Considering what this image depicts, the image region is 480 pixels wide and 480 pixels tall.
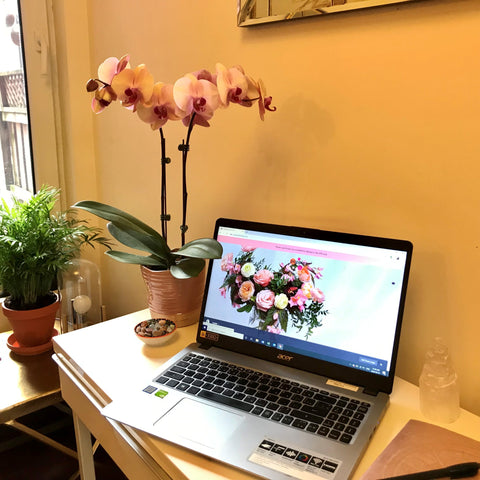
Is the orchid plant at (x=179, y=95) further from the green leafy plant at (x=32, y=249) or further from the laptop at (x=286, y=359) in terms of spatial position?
the green leafy plant at (x=32, y=249)

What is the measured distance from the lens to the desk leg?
0.98 meters

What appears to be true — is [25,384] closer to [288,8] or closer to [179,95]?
[179,95]

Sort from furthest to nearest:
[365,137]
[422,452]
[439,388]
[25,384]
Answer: [25,384] < [365,137] < [439,388] < [422,452]

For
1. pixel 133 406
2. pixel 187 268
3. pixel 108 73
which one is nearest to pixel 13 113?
pixel 108 73

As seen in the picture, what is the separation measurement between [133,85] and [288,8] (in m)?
0.32

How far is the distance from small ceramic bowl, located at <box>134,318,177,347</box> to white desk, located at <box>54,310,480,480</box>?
0.02 metres

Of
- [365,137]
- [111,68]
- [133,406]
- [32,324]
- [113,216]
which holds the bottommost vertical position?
[32,324]

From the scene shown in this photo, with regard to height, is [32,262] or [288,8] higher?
[288,8]

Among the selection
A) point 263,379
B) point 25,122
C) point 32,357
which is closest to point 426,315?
point 263,379

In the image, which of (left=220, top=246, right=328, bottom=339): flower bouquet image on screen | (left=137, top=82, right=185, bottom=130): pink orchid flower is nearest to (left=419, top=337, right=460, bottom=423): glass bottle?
(left=220, top=246, right=328, bottom=339): flower bouquet image on screen

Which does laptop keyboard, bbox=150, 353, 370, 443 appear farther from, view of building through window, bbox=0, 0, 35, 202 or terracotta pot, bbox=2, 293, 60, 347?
view of building through window, bbox=0, 0, 35, 202

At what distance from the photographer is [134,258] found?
0.93 metres

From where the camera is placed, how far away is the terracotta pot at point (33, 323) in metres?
1.24

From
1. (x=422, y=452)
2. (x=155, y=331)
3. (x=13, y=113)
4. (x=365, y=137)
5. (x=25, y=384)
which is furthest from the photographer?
(x=13, y=113)
